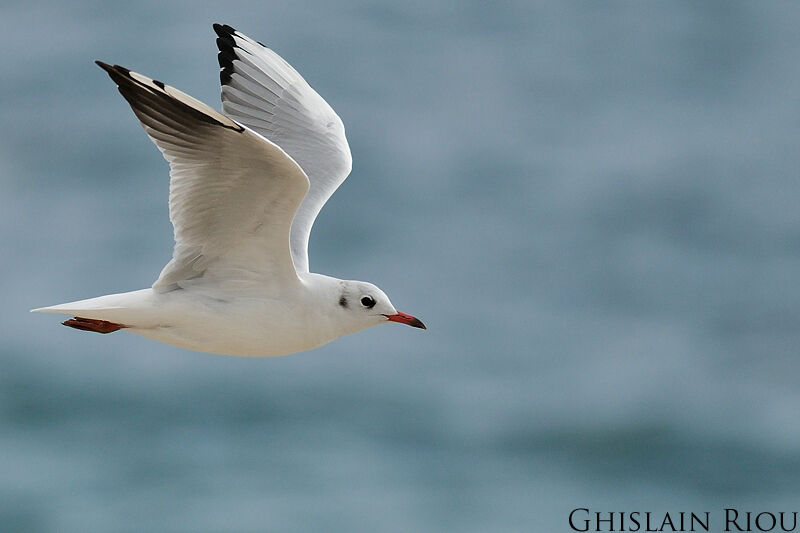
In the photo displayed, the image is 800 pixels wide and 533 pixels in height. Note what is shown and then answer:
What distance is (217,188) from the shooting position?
24.1 feet

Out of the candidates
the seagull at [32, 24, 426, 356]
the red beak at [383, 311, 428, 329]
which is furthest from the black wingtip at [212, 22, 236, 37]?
the red beak at [383, 311, 428, 329]

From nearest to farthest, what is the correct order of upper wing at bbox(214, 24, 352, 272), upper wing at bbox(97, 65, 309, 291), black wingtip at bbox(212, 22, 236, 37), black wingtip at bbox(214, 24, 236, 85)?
upper wing at bbox(97, 65, 309, 291)
upper wing at bbox(214, 24, 352, 272)
black wingtip at bbox(214, 24, 236, 85)
black wingtip at bbox(212, 22, 236, 37)

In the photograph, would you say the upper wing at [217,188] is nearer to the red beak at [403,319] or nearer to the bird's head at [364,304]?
the bird's head at [364,304]

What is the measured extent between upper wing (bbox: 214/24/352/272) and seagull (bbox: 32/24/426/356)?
3.99 feet

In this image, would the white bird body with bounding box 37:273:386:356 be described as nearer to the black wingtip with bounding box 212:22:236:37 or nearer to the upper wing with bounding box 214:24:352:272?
the upper wing with bounding box 214:24:352:272

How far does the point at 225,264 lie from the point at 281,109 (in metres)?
2.00

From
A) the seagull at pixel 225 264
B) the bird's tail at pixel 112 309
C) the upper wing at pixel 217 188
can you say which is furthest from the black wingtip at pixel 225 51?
the bird's tail at pixel 112 309

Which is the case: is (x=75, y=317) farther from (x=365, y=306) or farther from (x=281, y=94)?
(x=281, y=94)

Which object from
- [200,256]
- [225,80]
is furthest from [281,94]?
[200,256]

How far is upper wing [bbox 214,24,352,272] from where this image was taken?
9219 millimetres

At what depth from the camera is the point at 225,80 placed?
936 centimetres

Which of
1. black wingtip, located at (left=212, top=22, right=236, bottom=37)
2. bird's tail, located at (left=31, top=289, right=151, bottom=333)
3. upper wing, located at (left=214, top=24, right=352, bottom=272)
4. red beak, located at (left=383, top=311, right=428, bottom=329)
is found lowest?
bird's tail, located at (left=31, top=289, right=151, bottom=333)

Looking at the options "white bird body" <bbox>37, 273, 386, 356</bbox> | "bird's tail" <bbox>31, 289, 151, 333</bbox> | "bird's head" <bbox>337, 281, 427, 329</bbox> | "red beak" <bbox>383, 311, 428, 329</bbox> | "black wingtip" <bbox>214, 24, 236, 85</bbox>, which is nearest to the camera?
"bird's tail" <bbox>31, 289, 151, 333</bbox>

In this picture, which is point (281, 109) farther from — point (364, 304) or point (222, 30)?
point (364, 304)
